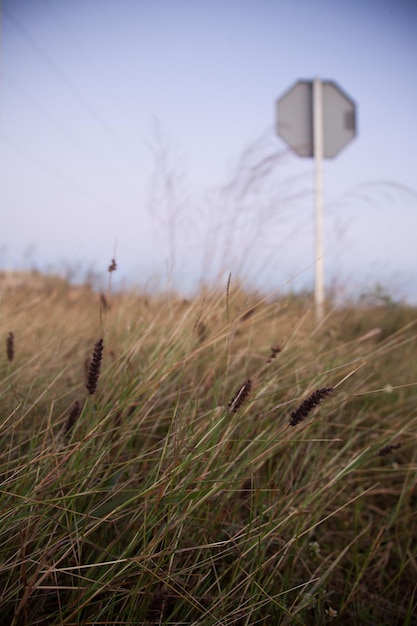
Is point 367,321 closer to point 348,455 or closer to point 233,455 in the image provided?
point 348,455

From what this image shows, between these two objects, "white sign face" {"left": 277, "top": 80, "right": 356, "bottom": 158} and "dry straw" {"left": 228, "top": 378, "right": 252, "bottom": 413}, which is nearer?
"dry straw" {"left": 228, "top": 378, "right": 252, "bottom": 413}

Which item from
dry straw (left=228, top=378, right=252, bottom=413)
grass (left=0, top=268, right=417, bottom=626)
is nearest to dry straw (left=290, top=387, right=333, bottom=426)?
grass (left=0, top=268, right=417, bottom=626)

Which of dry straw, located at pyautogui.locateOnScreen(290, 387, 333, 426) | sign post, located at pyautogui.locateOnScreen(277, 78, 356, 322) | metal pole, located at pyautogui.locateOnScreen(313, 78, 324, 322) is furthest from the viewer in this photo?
sign post, located at pyautogui.locateOnScreen(277, 78, 356, 322)

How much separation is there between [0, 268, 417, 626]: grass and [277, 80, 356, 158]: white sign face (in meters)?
3.27

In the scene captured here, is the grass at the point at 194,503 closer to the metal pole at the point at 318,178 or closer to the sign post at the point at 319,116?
the metal pole at the point at 318,178

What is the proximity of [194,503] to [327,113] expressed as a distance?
440cm

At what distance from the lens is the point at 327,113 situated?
452 centimetres

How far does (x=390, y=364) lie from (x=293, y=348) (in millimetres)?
951

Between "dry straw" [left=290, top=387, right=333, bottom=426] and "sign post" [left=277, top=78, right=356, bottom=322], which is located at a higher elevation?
"sign post" [left=277, top=78, right=356, bottom=322]

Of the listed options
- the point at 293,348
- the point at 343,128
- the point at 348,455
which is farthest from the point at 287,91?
the point at 348,455

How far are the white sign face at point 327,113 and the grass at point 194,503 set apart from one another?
10.7ft

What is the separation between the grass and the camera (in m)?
0.82

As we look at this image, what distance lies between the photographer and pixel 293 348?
5.92ft

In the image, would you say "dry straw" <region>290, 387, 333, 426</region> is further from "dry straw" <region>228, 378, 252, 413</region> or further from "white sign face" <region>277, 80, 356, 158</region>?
"white sign face" <region>277, 80, 356, 158</region>
